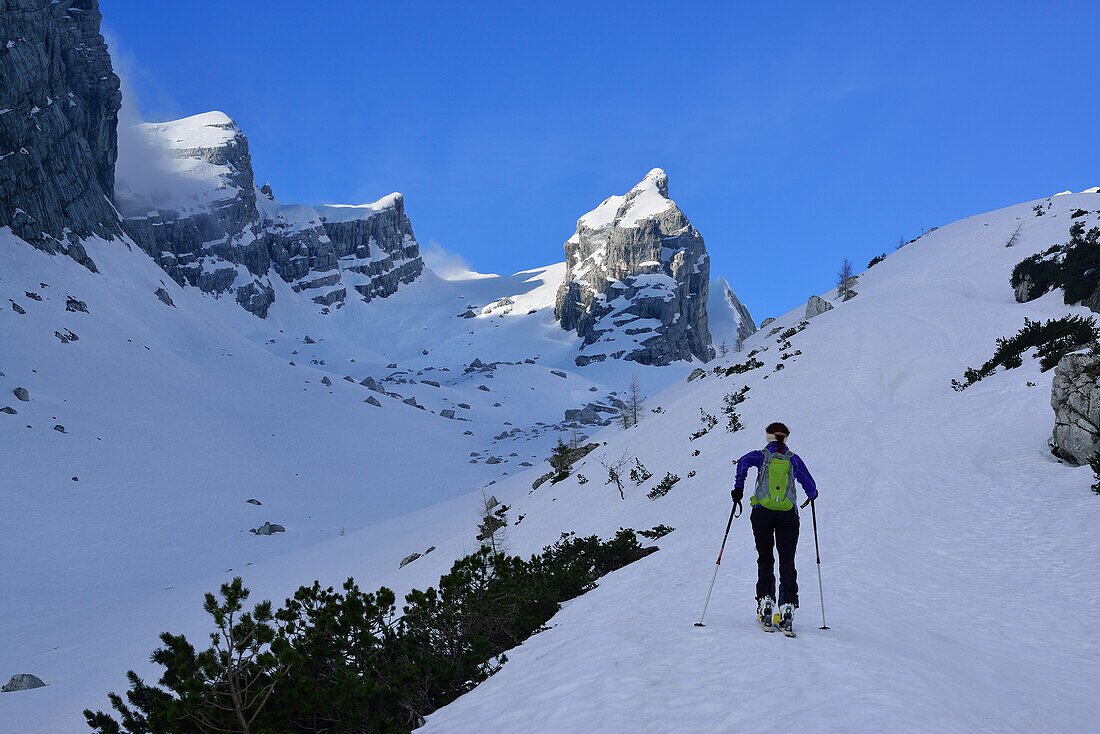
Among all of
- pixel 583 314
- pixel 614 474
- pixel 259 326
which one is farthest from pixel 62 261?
pixel 583 314

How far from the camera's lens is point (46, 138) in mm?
69812

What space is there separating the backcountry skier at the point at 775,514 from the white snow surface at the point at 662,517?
Result: 50 cm

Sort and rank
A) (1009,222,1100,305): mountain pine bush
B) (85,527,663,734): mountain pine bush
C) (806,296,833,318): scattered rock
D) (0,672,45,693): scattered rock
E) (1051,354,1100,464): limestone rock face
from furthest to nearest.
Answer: (806,296,833,318): scattered rock → (1009,222,1100,305): mountain pine bush → (0,672,45,693): scattered rock → (1051,354,1100,464): limestone rock face → (85,527,663,734): mountain pine bush

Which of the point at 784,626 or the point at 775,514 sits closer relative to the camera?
the point at 784,626

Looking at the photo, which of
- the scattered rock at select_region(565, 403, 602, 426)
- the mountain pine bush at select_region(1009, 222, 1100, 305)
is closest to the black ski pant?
the mountain pine bush at select_region(1009, 222, 1100, 305)

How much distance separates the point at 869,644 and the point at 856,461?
1059cm

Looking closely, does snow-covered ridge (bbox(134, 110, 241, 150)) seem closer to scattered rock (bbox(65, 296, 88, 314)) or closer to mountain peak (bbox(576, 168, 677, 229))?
mountain peak (bbox(576, 168, 677, 229))

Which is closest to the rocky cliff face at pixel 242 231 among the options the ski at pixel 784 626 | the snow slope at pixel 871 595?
the snow slope at pixel 871 595

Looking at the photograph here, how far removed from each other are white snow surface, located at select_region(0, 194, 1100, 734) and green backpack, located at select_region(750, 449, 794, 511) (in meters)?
1.45

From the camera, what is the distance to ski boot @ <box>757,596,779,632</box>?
6746 millimetres

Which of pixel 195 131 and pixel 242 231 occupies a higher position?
pixel 195 131

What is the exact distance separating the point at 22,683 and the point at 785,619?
2055cm

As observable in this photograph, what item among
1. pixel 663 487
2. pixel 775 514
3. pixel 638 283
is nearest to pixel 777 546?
pixel 775 514

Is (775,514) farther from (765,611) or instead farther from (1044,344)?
(1044,344)
